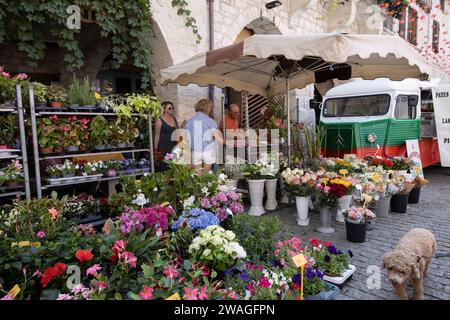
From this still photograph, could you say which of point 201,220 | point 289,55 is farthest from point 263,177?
point 201,220

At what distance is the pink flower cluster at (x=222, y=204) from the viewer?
2.73m

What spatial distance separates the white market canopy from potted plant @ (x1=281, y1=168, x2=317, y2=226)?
143 centimetres

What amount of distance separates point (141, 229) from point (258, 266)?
910 millimetres

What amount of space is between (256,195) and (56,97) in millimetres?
2848

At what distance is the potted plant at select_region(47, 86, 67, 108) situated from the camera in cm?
355

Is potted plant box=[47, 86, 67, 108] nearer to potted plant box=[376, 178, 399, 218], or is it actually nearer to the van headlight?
potted plant box=[376, 178, 399, 218]

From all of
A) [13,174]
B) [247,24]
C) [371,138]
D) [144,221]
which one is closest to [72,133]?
[13,174]

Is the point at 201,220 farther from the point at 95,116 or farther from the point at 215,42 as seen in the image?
the point at 215,42

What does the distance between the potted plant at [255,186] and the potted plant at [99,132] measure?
1.96m

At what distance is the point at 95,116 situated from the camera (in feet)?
13.1

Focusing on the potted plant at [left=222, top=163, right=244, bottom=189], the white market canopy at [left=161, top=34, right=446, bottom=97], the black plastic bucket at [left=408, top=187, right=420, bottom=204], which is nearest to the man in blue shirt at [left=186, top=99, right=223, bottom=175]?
the potted plant at [left=222, top=163, right=244, bottom=189]

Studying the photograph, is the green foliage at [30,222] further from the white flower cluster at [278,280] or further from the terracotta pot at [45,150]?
the white flower cluster at [278,280]

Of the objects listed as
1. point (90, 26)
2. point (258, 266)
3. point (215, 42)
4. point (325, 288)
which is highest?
point (90, 26)
